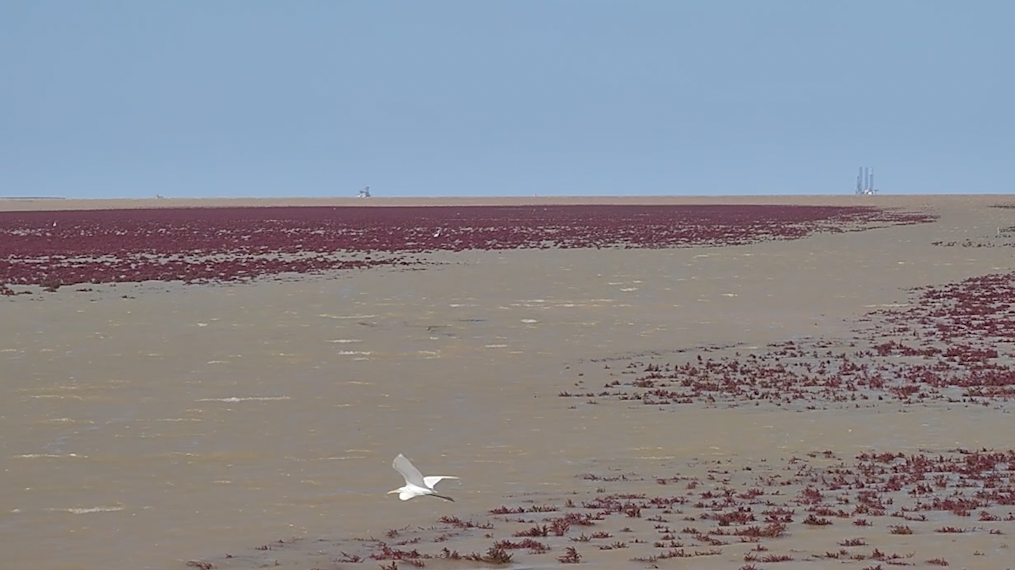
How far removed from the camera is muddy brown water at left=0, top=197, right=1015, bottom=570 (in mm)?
10586

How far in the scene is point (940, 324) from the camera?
2481 centimetres

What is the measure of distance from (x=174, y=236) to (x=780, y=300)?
3955 centimetres

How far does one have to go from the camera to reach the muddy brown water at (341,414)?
10586mm

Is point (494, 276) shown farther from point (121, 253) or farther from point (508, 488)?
point (508, 488)

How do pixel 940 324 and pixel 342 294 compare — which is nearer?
pixel 940 324

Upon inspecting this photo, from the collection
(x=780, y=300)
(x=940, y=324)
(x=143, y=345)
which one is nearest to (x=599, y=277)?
(x=780, y=300)

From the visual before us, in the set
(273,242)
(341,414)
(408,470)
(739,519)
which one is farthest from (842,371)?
(273,242)

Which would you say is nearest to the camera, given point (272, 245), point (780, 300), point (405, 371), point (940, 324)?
point (405, 371)

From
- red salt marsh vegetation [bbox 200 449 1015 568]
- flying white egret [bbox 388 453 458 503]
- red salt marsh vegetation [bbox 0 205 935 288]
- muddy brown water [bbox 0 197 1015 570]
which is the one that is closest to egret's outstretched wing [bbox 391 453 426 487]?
flying white egret [bbox 388 453 458 503]

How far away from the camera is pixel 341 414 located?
15.9 meters

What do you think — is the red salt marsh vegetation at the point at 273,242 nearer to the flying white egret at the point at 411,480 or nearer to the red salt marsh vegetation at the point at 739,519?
the red salt marsh vegetation at the point at 739,519

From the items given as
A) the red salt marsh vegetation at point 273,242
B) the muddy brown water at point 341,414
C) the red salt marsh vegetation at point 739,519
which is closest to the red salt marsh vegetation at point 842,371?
the muddy brown water at point 341,414

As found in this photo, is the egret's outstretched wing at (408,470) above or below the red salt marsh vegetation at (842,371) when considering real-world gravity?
above

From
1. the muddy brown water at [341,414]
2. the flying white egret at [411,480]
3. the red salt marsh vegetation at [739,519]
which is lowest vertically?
the muddy brown water at [341,414]
